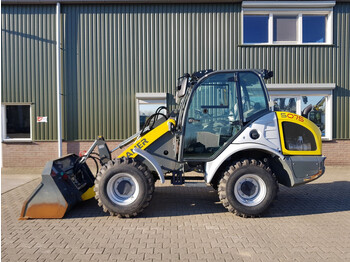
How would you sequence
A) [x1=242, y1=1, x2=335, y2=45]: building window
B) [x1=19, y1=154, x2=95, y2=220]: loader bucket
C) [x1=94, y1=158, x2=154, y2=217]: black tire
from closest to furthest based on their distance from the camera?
1. [x1=19, y1=154, x2=95, y2=220]: loader bucket
2. [x1=94, y1=158, x2=154, y2=217]: black tire
3. [x1=242, y1=1, x2=335, y2=45]: building window

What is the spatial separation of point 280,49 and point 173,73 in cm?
387

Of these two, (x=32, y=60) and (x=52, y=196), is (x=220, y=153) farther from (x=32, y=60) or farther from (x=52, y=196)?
(x=32, y=60)

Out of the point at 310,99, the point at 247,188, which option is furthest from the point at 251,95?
the point at 310,99

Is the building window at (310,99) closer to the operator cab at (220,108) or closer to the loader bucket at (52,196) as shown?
the operator cab at (220,108)

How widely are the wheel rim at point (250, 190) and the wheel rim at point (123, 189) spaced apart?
179 cm

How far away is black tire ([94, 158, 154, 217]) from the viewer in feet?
16.5

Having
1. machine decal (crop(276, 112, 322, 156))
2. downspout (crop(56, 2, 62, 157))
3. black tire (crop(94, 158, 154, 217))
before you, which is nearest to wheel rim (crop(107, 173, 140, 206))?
black tire (crop(94, 158, 154, 217))

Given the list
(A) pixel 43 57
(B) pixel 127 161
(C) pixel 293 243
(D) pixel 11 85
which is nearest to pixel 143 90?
(A) pixel 43 57

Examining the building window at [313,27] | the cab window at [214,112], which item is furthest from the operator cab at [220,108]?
the building window at [313,27]

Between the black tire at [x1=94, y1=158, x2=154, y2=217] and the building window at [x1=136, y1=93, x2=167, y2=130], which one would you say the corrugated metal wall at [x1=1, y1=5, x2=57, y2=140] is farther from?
the black tire at [x1=94, y1=158, x2=154, y2=217]

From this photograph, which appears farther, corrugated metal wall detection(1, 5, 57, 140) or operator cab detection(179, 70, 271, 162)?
corrugated metal wall detection(1, 5, 57, 140)

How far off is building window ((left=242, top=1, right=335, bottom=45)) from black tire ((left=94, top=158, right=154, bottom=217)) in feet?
24.1

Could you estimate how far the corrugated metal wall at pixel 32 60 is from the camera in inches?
407

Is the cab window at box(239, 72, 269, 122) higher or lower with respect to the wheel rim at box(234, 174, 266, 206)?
higher
